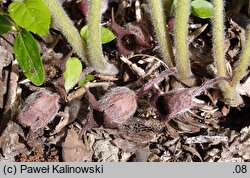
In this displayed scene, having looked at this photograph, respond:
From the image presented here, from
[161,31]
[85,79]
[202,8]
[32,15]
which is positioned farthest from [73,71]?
[202,8]

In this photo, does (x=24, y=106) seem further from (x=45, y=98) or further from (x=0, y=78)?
(x=0, y=78)

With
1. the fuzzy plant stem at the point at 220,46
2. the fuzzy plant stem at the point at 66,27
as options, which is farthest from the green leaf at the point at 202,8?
the fuzzy plant stem at the point at 66,27

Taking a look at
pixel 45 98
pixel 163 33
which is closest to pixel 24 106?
pixel 45 98

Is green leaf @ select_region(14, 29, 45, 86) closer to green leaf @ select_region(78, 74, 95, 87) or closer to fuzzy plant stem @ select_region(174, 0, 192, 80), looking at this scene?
green leaf @ select_region(78, 74, 95, 87)

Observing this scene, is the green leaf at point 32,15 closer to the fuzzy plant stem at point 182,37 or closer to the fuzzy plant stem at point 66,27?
the fuzzy plant stem at point 66,27

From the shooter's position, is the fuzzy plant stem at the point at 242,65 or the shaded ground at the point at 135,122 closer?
the fuzzy plant stem at the point at 242,65

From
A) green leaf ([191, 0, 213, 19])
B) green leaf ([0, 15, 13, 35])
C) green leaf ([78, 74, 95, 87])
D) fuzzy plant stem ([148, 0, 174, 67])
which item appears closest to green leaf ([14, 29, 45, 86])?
green leaf ([0, 15, 13, 35])
